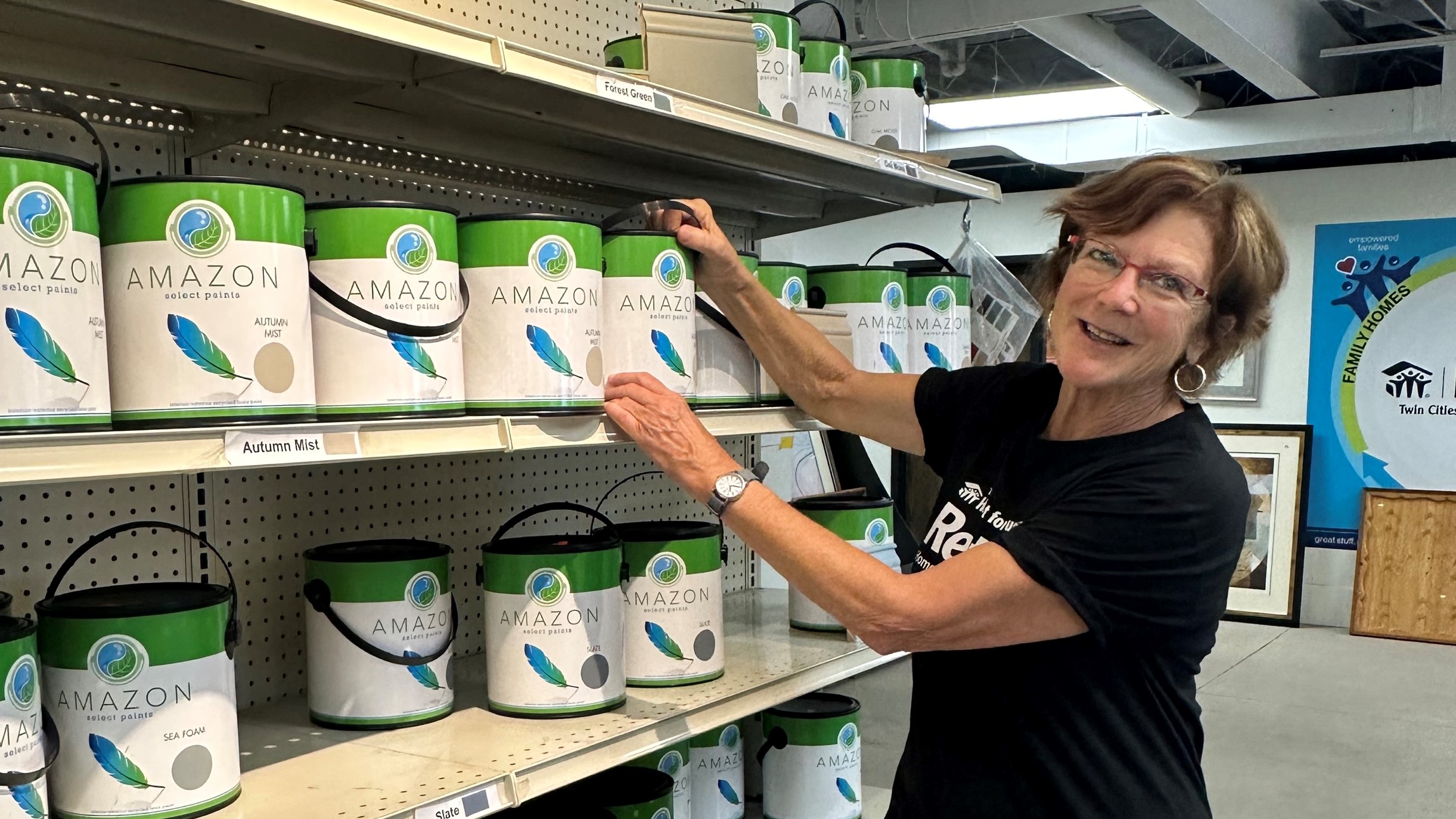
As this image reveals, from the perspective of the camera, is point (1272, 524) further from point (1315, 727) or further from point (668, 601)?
point (668, 601)

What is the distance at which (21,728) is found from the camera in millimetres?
1068

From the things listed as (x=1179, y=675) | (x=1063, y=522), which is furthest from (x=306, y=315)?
(x=1179, y=675)

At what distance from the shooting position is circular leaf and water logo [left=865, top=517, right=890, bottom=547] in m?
2.17

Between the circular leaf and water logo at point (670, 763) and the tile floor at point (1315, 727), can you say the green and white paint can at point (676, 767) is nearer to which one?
the circular leaf and water logo at point (670, 763)

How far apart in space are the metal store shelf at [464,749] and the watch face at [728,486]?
0.36 metres

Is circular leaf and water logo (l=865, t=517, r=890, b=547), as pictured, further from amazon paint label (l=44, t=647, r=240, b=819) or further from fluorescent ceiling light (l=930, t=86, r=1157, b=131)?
fluorescent ceiling light (l=930, t=86, r=1157, b=131)

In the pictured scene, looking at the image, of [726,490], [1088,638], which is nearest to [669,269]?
[726,490]

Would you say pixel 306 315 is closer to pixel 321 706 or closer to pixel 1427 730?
pixel 321 706

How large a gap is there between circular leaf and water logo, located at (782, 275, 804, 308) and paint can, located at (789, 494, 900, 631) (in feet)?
1.40

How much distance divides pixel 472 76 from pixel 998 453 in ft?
2.97

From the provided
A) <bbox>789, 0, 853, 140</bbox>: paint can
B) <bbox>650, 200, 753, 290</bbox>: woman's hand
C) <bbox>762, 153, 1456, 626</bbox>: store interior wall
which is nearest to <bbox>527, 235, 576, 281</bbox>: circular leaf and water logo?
<bbox>650, 200, 753, 290</bbox>: woman's hand

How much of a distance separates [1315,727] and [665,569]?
3.96 metres

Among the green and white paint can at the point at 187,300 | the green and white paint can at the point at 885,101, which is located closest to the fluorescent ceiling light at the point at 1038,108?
the green and white paint can at the point at 885,101

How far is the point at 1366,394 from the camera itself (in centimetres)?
628
